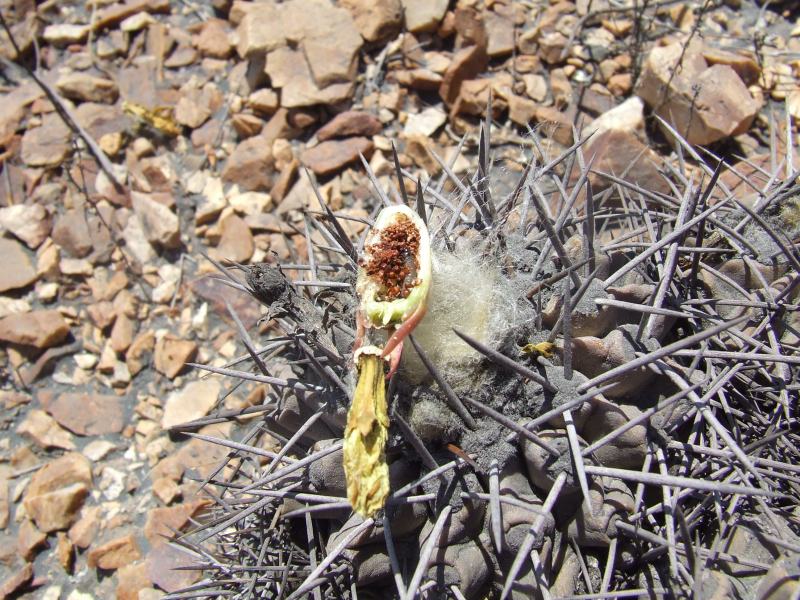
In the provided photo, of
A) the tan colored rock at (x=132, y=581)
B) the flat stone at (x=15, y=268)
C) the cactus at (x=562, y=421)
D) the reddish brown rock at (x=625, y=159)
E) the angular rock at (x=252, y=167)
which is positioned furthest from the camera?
the angular rock at (x=252, y=167)

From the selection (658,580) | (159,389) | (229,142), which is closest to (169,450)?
(159,389)

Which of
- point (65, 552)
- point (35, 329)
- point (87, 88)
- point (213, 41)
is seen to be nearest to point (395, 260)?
point (65, 552)

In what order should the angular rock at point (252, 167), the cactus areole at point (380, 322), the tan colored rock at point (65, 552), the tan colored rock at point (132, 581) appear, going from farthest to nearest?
the angular rock at point (252, 167)
the tan colored rock at point (65, 552)
the tan colored rock at point (132, 581)
the cactus areole at point (380, 322)

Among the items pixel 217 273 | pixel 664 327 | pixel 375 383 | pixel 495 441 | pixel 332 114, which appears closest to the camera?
pixel 375 383

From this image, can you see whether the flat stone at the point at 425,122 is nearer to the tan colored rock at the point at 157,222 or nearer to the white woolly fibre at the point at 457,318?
the tan colored rock at the point at 157,222

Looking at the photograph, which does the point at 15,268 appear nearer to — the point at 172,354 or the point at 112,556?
the point at 172,354

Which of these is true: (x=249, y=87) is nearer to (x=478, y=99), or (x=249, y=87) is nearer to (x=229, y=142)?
(x=229, y=142)

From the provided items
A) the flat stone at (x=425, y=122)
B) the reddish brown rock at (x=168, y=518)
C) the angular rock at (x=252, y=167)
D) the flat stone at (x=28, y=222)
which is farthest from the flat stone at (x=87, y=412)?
the flat stone at (x=425, y=122)
